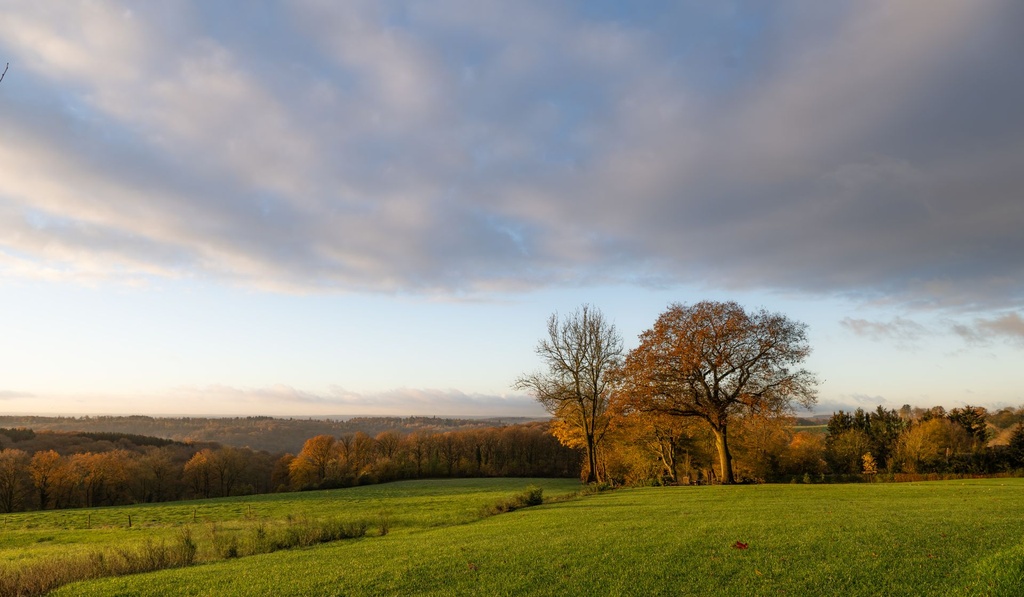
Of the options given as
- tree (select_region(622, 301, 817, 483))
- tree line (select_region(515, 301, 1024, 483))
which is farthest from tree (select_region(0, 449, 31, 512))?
tree (select_region(622, 301, 817, 483))

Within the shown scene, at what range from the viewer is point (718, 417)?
3553cm

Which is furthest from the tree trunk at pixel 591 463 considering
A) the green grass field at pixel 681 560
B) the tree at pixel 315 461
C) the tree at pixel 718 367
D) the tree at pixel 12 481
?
the tree at pixel 12 481

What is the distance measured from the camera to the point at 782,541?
1158 cm

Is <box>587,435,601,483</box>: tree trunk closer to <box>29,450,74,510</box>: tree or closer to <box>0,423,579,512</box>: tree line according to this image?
<box>0,423,579,512</box>: tree line

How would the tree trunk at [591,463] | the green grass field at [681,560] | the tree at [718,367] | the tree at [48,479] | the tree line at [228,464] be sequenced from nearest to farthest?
the green grass field at [681,560] → the tree at [718,367] → the tree trunk at [591,463] → the tree at [48,479] → the tree line at [228,464]

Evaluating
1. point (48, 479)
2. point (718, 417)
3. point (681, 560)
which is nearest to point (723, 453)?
point (718, 417)

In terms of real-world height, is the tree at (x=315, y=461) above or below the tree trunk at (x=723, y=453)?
below

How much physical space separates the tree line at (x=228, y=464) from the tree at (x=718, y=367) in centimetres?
4039

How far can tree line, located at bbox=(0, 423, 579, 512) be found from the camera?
246 feet

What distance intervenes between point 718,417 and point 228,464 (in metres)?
90.9

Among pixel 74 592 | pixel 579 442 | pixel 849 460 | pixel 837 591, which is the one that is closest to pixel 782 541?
pixel 837 591

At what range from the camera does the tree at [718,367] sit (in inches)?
1334

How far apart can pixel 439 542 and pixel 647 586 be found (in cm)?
835

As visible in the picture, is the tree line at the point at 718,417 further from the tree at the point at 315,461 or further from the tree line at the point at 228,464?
the tree at the point at 315,461
